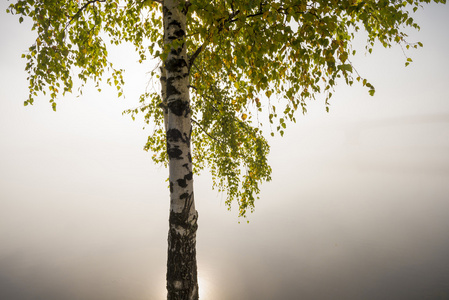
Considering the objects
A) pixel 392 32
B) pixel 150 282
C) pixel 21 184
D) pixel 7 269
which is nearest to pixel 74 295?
pixel 150 282

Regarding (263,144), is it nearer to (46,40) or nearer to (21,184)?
(46,40)

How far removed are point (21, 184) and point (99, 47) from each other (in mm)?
132784

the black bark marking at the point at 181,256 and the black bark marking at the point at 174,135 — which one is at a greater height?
the black bark marking at the point at 174,135

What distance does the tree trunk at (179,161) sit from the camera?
305cm

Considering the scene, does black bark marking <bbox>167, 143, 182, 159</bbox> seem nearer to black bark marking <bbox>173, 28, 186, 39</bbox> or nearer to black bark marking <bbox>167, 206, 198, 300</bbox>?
black bark marking <bbox>167, 206, 198, 300</bbox>

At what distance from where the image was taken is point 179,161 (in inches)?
122

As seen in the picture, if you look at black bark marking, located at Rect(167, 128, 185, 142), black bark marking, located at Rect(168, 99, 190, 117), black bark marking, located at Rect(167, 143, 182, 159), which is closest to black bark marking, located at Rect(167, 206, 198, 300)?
black bark marking, located at Rect(167, 143, 182, 159)

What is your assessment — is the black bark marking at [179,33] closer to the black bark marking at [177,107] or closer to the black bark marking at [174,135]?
the black bark marking at [177,107]

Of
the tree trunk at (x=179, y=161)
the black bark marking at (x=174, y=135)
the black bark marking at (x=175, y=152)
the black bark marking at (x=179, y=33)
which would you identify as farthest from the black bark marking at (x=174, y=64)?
the black bark marking at (x=175, y=152)

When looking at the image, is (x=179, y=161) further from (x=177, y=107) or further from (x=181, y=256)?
(x=181, y=256)

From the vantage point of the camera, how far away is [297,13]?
196 centimetres

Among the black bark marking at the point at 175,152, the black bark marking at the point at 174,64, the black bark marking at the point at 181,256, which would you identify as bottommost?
the black bark marking at the point at 181,256

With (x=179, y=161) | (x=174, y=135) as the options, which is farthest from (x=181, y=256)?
(x=174, y=135)

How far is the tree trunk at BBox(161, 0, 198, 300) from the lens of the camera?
10.0 ft
